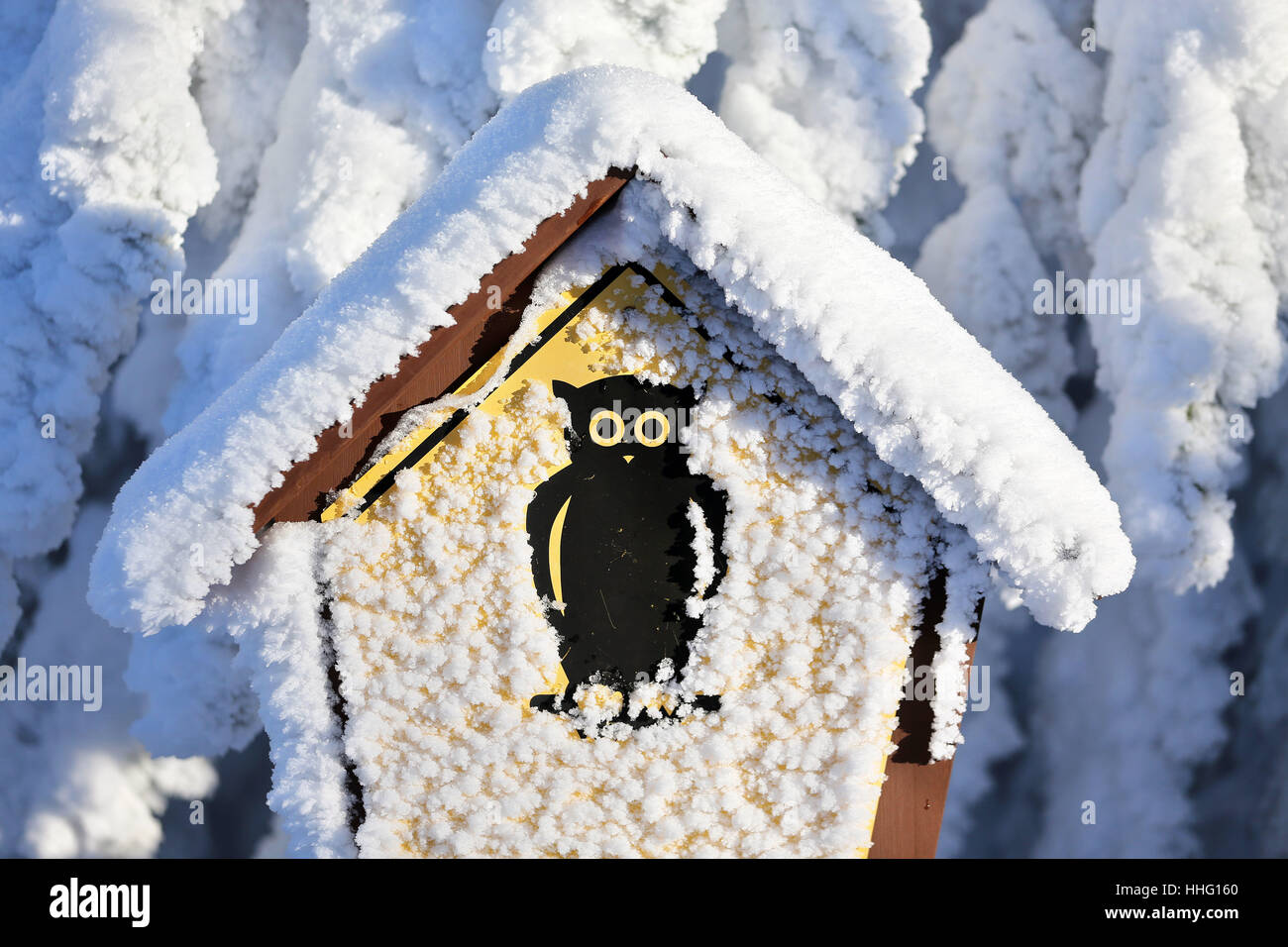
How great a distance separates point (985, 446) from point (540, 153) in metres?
1.01

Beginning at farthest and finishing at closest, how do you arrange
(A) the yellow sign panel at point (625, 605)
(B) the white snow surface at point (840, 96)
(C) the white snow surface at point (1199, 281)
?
(B) the white snow surface at point (840, 96) → (C) the white snow surface at point (1199, 281) → (A) the yellow sign panel at point (625, 605)

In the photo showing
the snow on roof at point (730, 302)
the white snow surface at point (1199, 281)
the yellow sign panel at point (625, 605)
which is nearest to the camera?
the snow on roof at point (730, 302)

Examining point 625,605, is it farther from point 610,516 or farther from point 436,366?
point 436,366

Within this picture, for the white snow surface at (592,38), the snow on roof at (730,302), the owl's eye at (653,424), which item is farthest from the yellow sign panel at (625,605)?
the white snow surface at (592,38)

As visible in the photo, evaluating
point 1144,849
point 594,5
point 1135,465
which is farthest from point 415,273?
point 1144,849

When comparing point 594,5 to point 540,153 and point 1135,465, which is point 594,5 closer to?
point 540,153

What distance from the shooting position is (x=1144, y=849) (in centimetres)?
278

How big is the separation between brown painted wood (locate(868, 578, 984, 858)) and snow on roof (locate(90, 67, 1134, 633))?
1.16ft

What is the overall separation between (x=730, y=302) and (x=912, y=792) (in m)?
1.12

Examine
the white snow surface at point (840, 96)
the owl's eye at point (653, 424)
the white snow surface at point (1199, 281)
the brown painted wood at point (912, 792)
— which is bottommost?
the brown painted wood at point (912, 792)

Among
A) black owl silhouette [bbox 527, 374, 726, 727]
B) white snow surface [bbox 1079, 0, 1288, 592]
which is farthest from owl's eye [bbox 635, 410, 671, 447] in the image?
white snow surface [bbox 1079, 0, 1288, 592]

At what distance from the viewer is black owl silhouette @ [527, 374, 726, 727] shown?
164 cm

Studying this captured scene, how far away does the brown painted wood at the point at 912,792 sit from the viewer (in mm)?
1679

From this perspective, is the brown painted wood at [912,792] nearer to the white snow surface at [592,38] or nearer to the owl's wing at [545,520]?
the owl's wing at [545,520]
